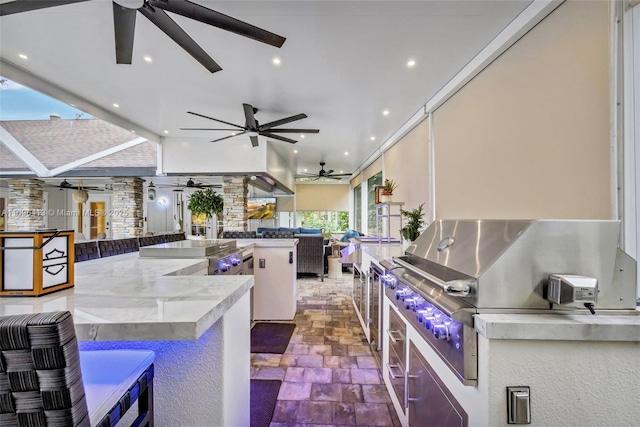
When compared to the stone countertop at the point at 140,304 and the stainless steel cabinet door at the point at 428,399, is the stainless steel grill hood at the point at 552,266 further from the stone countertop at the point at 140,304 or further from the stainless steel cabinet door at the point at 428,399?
the stone countertop at the point at 140,304

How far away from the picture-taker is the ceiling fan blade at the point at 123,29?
164 centimetres

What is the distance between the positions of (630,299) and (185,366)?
1636mm

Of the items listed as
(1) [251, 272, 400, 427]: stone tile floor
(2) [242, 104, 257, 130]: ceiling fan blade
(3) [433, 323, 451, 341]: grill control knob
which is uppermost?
(2) [242, 104, 257, 130]: ceiling fan blade

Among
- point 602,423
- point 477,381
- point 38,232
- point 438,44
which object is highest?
point 438,44

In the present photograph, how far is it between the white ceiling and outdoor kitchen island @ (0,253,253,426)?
2.02 m

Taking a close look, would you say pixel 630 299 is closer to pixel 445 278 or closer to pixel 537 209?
pixel 445 278

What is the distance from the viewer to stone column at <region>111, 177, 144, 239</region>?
20.8 feet

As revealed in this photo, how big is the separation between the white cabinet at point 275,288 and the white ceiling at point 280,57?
2061 millimetres

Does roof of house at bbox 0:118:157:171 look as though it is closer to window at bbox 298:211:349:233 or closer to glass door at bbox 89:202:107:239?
glass door at bbox 89:202:107:239

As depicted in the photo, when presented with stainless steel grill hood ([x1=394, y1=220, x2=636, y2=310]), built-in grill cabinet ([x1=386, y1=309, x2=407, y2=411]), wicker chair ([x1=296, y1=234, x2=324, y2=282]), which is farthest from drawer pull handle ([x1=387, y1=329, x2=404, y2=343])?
wicker chair ([x1=296, y1=234, x2=324, y2=282])

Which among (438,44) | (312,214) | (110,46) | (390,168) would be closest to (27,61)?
(110,46)

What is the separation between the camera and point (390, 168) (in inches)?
207

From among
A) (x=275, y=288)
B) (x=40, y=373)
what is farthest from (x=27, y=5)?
(x=275, y=288)

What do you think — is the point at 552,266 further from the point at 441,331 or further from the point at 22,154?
the point at 22,154
